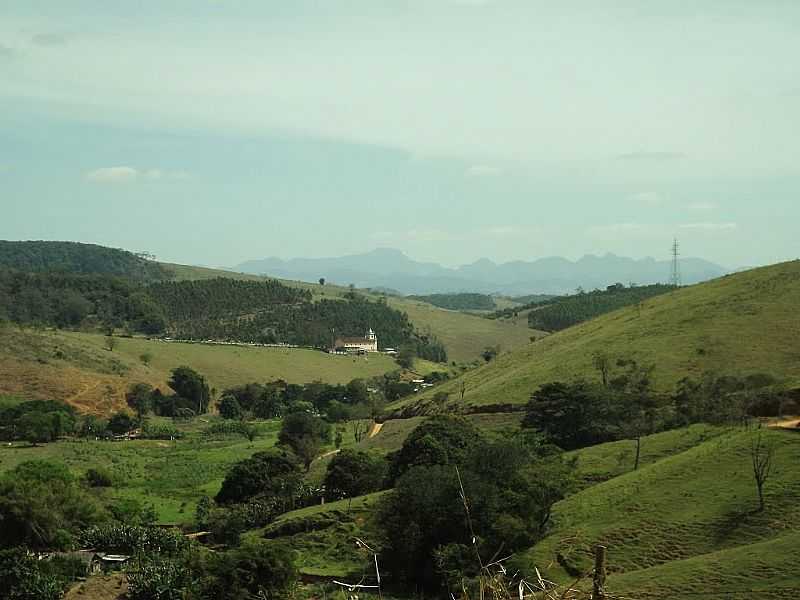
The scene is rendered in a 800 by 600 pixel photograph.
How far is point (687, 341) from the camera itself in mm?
62125

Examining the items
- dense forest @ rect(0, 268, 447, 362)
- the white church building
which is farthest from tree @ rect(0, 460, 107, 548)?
dense forest @ rect(0, 268, 447, 362)

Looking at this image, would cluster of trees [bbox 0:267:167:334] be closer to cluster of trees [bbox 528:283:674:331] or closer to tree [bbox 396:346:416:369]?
tree [bbox 396:346:416:369]

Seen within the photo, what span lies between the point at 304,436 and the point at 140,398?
3761 cm

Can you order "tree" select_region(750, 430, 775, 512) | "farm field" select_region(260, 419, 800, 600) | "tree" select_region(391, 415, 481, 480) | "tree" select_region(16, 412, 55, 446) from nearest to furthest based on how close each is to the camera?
1. "farm field" select_region(260, 419, 800, 600)
2. "tree" select_region(750, 430, 775, 512)
3. "tree" select_region(391, 415, 481, 480)
4. "tree" select_region(16, 412, 55, 446)

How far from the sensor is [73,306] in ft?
504

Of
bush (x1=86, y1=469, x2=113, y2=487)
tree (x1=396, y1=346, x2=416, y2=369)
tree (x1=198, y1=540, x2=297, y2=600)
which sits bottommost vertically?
bush (x1=86, y1=469, x2=113, y2=487)

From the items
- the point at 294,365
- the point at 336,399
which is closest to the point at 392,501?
the point at 336,399

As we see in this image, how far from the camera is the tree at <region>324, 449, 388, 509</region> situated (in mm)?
50562

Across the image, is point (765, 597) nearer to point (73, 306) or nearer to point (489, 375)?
point (489, 375)

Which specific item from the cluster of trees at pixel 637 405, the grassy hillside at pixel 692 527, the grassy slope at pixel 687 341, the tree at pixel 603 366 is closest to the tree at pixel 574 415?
the cluster of trees at pixel 637 405

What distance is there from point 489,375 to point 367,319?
88983mm

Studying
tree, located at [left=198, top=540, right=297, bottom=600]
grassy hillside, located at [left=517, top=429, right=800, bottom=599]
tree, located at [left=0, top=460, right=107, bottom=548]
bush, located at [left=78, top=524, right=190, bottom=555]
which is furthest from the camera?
tree, located at [left=0, top=460, right=107, bottom=548]

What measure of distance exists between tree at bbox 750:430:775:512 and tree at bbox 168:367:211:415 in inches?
3045

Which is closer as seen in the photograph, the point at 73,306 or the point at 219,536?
the point at 219,536
